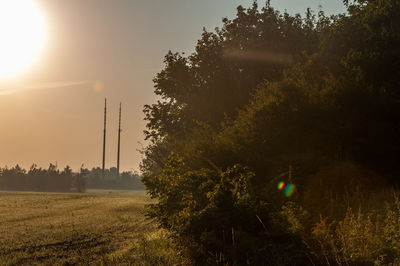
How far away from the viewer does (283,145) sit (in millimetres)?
15477

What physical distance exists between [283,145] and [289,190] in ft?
12.3

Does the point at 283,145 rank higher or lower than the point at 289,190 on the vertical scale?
higher

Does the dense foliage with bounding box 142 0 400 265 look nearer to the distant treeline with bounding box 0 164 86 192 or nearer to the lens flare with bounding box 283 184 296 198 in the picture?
the lens flare with bounding box 283 184 296 198

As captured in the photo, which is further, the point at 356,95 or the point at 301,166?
the point at 356,95

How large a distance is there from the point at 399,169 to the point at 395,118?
225 centimetres

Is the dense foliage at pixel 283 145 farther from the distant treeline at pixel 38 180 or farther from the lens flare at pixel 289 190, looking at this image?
the distant treeline at pixel 38 180

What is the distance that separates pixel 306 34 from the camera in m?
32.0

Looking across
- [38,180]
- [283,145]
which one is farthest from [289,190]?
[38,180]

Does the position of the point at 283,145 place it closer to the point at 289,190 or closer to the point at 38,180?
the point at 289,190

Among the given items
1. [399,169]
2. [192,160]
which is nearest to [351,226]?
[192,160]

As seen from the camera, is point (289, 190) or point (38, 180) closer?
point (289, 190)

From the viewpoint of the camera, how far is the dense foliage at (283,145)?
9.13 meters

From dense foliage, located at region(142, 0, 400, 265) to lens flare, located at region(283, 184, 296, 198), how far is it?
255 mm

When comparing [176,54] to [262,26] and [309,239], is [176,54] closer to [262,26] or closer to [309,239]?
[262,26]
